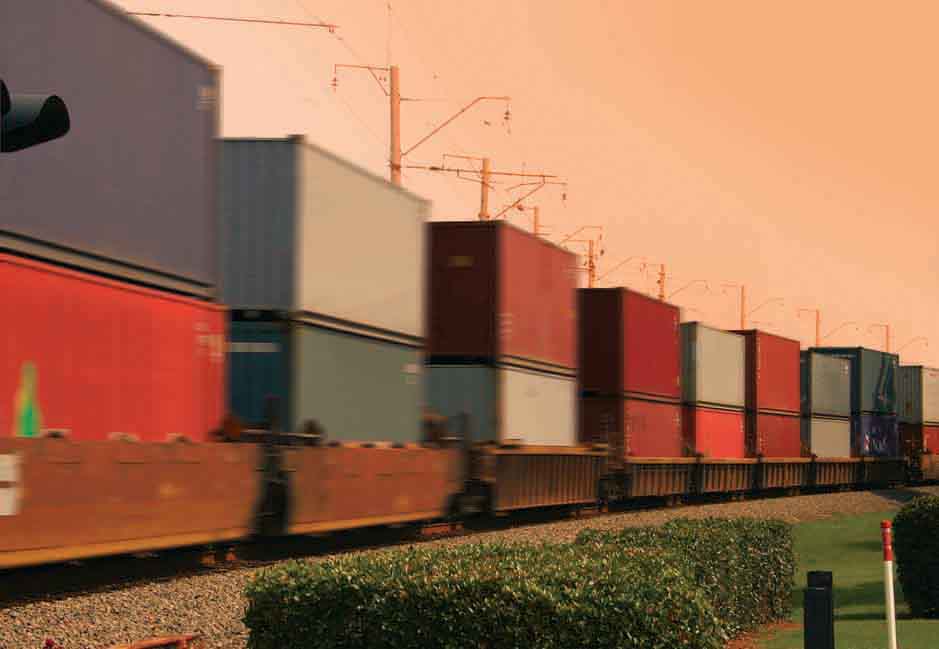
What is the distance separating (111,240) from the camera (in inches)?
567

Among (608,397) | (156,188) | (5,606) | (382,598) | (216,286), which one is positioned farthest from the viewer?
(608,397)

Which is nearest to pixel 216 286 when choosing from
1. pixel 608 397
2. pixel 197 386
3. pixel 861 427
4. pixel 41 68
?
pixel 197 386

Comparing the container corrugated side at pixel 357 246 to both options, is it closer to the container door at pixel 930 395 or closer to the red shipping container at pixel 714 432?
the red shipping container at pixel 714 432

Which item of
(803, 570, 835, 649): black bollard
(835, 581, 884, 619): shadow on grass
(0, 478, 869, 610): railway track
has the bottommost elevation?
(835, 581, 884, 619): shadow on grass

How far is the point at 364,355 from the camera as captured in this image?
827 inches

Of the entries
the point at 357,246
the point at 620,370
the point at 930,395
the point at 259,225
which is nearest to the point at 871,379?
the point at 930,395

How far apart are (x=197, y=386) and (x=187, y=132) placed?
2822mm

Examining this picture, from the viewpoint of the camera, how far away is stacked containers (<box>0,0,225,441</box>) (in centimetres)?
1291

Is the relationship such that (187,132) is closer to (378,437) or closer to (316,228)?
(316,228)

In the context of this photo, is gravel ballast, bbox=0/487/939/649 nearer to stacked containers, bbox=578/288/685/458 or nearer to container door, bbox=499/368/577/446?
container door, bbox=499/368/577/446

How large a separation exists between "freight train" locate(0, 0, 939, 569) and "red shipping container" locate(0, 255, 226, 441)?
0.03m

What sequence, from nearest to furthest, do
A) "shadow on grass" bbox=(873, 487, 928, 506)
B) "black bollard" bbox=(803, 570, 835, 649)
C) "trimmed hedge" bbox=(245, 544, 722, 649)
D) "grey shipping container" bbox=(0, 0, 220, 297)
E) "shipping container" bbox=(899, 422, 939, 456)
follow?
"trimmed hedge" bbox=(245, 544, 722, 649)
"black bollard" bbox=(803, 570, 835, 649)
"grey shipping container" bbox=(0, 0, 220, 297)
"shadow on grass" bbox=(873, 487, 928, 506)
"shipping container" bbox=(899, 422, 939, 456)

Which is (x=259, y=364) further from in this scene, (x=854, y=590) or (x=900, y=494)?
(x=900, y=494)

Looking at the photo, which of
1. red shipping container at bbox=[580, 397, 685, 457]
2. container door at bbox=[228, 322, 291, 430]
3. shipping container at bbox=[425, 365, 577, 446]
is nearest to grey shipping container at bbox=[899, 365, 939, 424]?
red shipping container at bbox=[580, 397, 685, 457]
